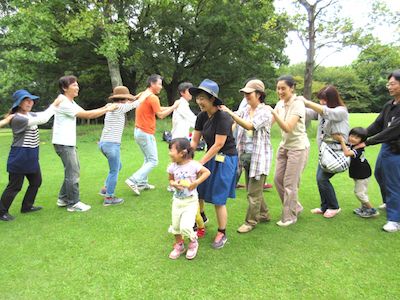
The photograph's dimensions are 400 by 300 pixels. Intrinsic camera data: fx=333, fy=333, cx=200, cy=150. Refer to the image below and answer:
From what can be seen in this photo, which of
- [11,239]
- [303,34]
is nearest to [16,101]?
[11,239]

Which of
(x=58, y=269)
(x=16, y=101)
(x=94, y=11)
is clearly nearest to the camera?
(x=58, y=269)

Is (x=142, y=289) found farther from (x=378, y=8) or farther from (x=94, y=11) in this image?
(x=378, y=8)

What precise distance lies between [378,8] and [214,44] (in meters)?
9.71

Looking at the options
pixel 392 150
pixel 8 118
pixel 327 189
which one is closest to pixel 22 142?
pixel 8 118

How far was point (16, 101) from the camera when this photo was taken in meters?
4.62

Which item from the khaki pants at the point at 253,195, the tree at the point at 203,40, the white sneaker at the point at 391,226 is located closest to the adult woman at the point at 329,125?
the white sneaker at the point at 391,226

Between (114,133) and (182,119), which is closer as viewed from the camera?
(114,133)

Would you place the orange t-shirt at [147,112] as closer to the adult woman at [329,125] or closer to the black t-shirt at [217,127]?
the black t-shirt at [217,127]

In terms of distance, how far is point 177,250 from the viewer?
375 centimetres

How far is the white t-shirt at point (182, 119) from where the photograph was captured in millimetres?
5812

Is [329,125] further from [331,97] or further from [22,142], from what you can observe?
[22,142]

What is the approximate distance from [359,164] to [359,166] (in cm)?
3

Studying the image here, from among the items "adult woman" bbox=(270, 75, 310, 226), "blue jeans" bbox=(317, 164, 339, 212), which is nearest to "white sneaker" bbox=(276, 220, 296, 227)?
"adult woman" bbox=(270, 75, 310, 226)

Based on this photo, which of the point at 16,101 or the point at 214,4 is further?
the point at 214,4
